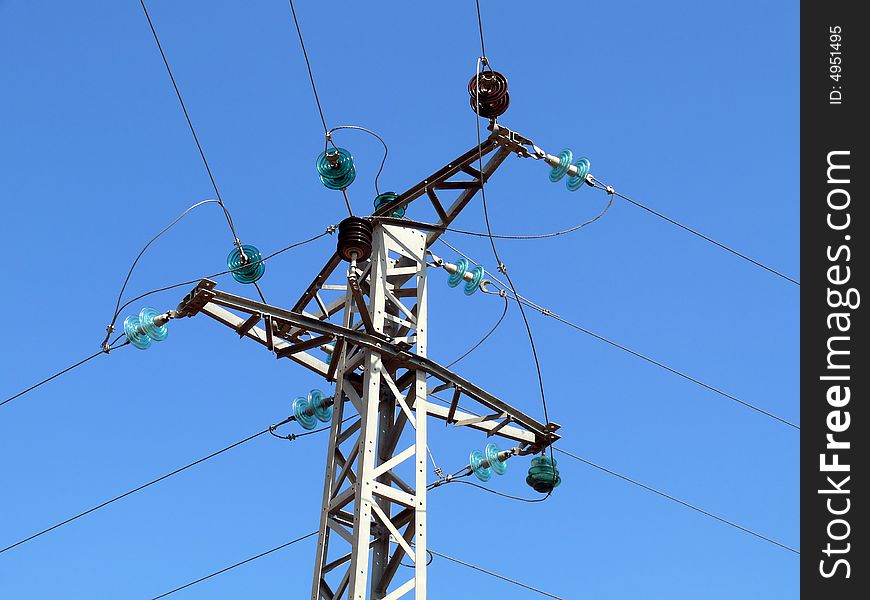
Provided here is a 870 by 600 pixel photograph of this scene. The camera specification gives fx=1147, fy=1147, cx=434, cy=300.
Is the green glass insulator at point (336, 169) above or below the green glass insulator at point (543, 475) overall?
above

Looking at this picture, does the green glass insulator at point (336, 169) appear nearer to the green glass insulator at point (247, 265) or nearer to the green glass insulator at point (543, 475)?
the green glass insulator at point (247, 265)

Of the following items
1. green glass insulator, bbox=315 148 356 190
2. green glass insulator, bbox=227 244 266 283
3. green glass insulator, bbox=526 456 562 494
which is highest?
green glass insulator, bbox=315 148 356 190

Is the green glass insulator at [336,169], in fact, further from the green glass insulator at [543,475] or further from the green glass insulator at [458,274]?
the green glass insulator at [543,475]

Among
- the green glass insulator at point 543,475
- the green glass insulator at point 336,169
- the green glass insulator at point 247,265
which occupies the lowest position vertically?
the green glass insulator at point 543,475

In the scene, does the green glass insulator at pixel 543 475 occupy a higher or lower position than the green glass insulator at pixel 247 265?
lower

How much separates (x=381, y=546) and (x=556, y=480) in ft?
6.66

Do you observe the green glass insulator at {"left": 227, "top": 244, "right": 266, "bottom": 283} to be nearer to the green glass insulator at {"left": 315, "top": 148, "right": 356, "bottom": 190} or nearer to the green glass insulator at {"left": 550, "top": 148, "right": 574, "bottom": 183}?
the green glass insulator at {"left": 315, "top": 148, "right": 356, "bottom": 190}

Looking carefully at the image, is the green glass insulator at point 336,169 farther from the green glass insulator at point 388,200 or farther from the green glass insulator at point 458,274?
the green glass insulator at point 458,274

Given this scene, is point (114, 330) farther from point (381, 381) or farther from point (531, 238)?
point (531, 238)

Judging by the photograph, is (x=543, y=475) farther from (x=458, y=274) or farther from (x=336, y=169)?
(x=336, y=169)

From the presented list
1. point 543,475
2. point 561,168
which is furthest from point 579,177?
point 543,475

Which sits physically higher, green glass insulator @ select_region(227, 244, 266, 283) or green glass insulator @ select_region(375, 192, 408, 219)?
green glass insulator @ select_region(375, 192, 408, 219)

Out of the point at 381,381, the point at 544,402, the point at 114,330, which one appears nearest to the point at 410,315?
the point at 381,381

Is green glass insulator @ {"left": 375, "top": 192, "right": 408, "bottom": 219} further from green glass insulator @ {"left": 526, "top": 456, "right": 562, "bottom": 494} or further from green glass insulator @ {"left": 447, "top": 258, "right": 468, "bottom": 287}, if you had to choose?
green glass insulator @ {"left": 526, "top": 456, "right": 562, "bottom": 494}
